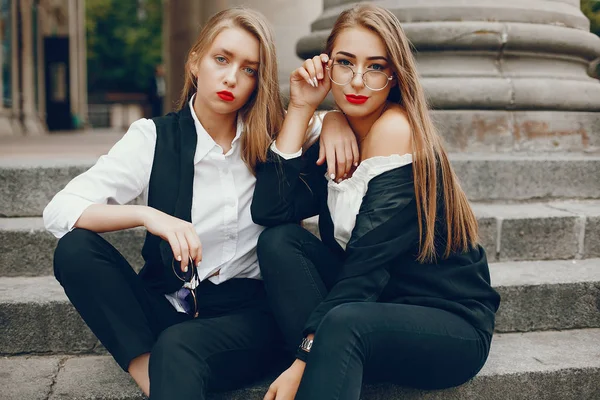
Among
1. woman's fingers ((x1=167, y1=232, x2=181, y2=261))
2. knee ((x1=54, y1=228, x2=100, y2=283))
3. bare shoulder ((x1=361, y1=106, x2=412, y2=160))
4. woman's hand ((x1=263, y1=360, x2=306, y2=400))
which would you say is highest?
bare shoulder ((x1=361, y1=106, x2=412, y2=160))

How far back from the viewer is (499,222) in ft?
10.6

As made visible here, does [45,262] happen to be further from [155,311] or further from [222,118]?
[222,118]

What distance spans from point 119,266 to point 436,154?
1140 mm

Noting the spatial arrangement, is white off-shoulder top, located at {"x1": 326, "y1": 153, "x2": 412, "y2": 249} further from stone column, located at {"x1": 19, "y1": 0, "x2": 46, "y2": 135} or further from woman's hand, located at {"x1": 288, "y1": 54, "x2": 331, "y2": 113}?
stone column, located at {"x1": 19, "y1": 0, "x2": 46, "y2": 135}

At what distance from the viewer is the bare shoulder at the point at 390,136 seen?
87.8 inches

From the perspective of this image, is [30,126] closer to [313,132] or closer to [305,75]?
[313,132]

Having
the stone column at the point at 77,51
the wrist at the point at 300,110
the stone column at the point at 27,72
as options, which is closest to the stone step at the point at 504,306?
the wrist at the point at 300,110

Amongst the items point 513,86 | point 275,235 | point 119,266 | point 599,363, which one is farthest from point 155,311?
point 513,86

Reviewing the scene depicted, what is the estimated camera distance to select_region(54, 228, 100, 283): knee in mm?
2154

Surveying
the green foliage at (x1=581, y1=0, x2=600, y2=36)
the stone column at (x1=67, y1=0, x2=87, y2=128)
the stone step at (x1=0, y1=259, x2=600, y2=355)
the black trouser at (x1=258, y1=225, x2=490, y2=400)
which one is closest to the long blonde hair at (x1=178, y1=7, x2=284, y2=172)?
the black trouser at (x1=258, y1=225, x2=490, y2=400)

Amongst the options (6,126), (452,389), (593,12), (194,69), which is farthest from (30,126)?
(452,389)

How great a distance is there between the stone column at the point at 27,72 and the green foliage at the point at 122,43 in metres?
25.9

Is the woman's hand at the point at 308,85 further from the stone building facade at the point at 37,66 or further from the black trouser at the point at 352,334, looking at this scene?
the stone building facade at the point at 37,66

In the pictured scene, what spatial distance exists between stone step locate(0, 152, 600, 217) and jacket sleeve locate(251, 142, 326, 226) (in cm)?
134
